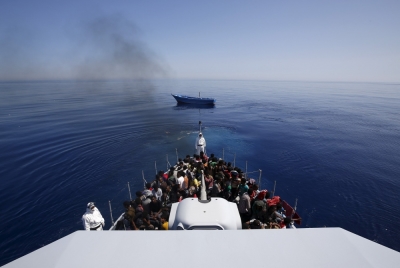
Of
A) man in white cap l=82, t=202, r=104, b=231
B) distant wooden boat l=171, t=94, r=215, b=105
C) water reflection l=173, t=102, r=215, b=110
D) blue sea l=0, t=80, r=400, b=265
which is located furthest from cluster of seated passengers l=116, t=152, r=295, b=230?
distant wooden boat l=171, t=94, r=215, b=105

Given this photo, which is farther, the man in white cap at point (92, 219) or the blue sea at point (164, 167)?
the blue sea at point (164, 167)

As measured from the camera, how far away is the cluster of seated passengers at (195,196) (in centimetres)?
748

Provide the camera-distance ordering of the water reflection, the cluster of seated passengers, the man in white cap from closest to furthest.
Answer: the man in white cap < the cluster of seated passengers < the water reflection

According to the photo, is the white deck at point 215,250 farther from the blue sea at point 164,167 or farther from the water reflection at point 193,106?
the water reflection at point 193,106

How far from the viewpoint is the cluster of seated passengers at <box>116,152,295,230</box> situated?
24.6 feet

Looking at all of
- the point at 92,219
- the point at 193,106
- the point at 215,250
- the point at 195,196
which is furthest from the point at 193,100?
the point at 215,250

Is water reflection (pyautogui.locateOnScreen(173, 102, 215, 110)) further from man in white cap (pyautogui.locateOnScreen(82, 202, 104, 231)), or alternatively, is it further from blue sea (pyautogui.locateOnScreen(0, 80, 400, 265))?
man in white cap (pyautogui.locateOnScreen(82, 202, 104, 231))

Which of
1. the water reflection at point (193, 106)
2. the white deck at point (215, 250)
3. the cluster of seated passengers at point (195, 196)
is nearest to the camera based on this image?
the white deck at point (215, 250)

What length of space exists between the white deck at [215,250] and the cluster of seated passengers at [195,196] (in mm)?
4168

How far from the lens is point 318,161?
1001 inches

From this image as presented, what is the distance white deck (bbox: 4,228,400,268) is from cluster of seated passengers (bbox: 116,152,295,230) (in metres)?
4.17

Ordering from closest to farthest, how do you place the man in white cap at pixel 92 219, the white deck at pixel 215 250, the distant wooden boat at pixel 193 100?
the white deck at pixel 215 250 → the man in white cap at pixel 92 219 → the distant wooden boat at pixel 193 100

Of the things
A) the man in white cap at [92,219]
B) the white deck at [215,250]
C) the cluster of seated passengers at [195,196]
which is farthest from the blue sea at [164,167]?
the white deck at [215,250]

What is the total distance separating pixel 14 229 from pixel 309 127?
46209 millimetres
